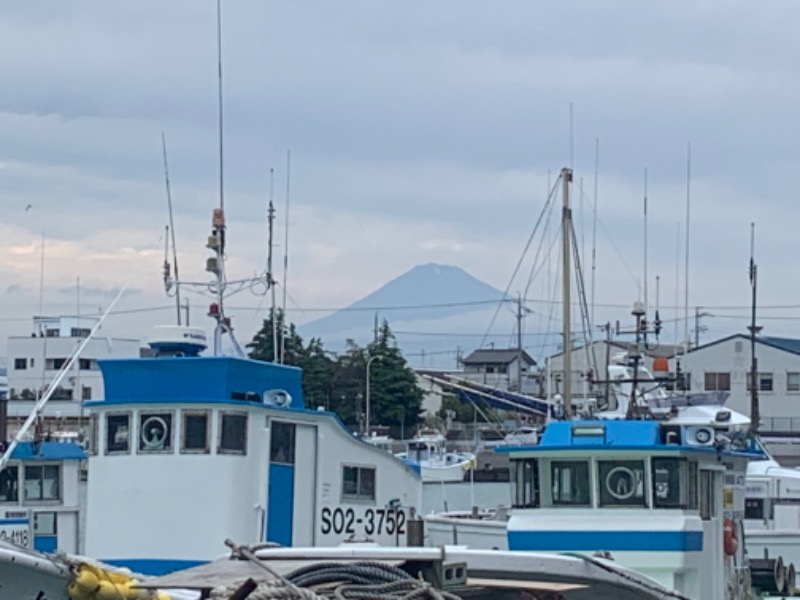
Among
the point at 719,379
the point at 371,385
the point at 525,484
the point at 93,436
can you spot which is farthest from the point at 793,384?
the point at 93,436

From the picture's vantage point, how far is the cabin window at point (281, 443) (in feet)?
52.1

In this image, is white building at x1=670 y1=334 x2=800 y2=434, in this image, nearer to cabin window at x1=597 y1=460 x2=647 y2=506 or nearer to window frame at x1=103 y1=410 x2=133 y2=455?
cabin window at x1=597 y1=460 x2=647 y2=506

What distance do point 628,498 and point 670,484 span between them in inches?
18.4

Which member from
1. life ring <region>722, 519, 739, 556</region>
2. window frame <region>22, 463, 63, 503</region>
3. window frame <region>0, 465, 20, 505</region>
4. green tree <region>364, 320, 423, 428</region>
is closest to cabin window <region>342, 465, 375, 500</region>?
life ring <region>722, 519, 739, 556</region>

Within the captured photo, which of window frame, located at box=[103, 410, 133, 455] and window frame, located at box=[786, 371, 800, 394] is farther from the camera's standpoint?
window frame, located at box=[786, 371, 800, 394]

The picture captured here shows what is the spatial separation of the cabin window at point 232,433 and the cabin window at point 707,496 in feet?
16.5

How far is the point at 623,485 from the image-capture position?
637 inches

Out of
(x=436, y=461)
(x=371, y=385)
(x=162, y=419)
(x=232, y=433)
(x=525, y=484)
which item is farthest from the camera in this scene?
(x=371, y=385)

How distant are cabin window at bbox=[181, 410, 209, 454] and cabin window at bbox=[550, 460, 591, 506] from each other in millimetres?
3805

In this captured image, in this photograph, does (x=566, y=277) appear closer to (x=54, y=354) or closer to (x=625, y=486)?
(x=625, y=486)

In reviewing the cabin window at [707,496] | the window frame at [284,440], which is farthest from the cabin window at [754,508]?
the window frame at [284,440]

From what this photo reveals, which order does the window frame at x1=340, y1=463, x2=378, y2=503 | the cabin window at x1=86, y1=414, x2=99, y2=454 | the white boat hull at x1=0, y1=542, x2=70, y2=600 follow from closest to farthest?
1. the white boat hull at x1=0, y1=542, x2=70, y2=600
2. the cabin window at x1=86, y1=414, x2=99, y2=454
3. the window frame at x1=340, y1=463, x2=378, y2=503

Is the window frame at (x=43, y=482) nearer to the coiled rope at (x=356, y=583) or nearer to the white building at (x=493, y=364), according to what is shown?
the coiled rope at (x=356, y=583)

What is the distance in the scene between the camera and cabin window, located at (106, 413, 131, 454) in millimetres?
15789
